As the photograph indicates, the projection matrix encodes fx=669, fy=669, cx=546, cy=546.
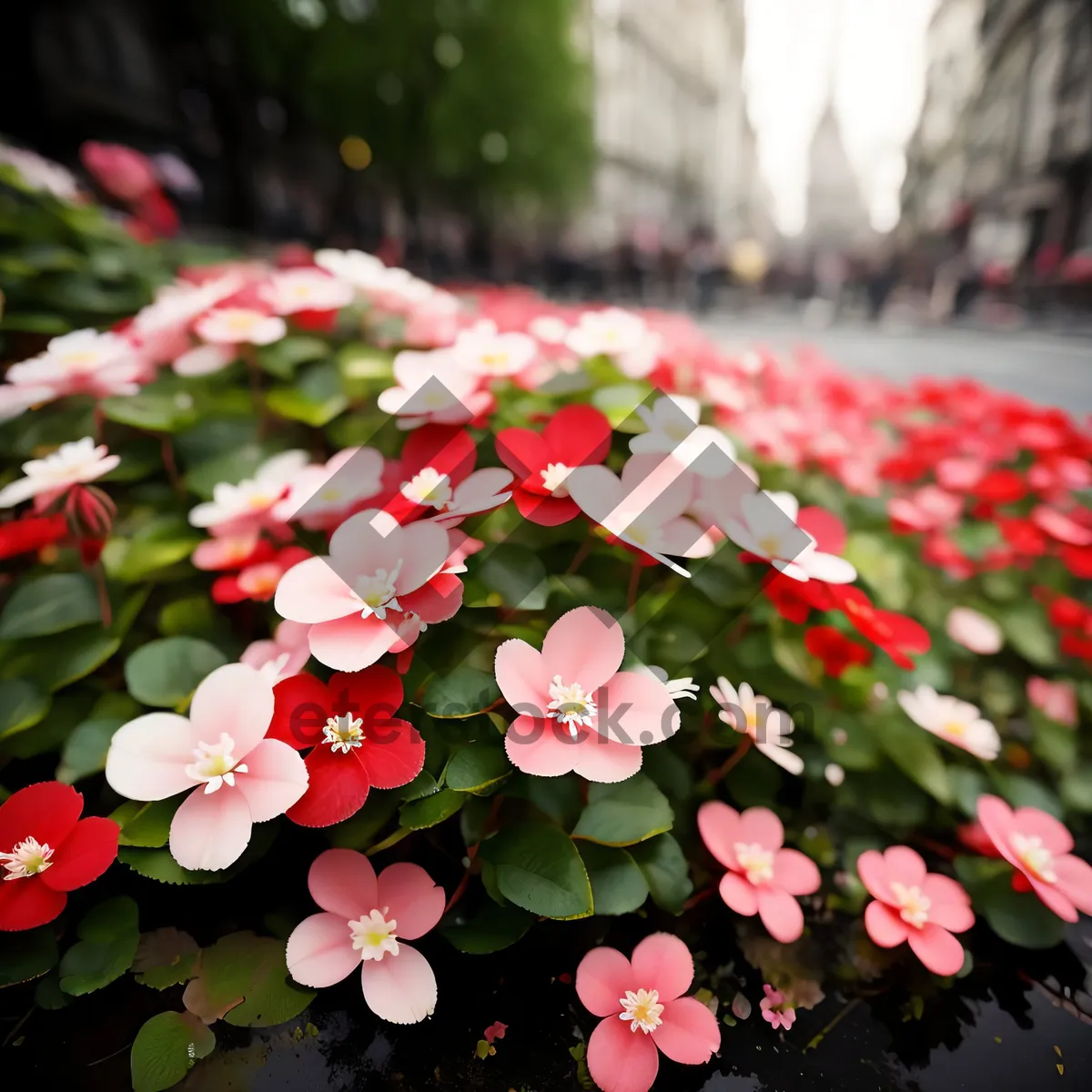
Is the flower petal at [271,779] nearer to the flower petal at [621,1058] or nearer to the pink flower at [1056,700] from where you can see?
the flower petal at [621,1058]

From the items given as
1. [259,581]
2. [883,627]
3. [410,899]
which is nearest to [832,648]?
[883,627]

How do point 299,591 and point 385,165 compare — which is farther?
point 385,165

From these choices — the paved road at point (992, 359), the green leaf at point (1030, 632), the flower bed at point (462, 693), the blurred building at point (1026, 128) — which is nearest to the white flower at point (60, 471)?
the flower bed at point (462, 693)

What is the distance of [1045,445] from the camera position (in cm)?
137

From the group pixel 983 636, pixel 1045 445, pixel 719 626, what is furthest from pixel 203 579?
pixel 1045 445

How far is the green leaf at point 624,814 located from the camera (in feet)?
2.19

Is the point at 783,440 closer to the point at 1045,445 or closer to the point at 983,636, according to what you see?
the point at 983,636

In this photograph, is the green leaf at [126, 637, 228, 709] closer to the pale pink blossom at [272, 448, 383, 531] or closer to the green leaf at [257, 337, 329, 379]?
the pale pink blossom at [272, 448, 383, 531]

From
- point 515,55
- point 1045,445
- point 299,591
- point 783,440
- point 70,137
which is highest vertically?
point 515,55

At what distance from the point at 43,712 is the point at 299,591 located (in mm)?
385

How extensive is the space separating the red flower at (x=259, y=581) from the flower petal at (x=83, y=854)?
0.86 feet

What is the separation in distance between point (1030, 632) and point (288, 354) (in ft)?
4.62

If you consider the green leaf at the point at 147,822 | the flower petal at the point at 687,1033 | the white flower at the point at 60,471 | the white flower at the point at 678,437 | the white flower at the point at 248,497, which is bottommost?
the flower petal at the point at 687,1033

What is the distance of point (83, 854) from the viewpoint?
23.2 inches
